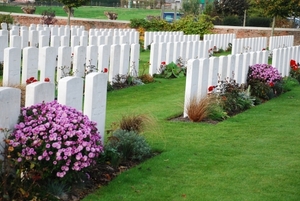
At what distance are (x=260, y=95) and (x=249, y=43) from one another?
12075 millimetres

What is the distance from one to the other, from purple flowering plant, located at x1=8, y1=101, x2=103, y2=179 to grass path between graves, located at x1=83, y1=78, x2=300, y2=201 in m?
0.43

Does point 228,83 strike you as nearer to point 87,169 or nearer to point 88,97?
point 88,97

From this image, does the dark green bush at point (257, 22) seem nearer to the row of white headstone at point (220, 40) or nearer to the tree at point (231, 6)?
the tree at point (231, 6)

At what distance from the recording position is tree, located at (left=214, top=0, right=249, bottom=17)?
43062 millimetres

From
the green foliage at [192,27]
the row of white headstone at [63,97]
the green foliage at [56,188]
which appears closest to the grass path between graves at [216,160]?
the green foliage at [56,188]

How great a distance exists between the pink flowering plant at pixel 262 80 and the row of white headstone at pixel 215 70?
16 centimetres

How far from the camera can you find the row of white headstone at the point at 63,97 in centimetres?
577

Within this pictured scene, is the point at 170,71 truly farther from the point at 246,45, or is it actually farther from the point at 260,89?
the point at 246,45

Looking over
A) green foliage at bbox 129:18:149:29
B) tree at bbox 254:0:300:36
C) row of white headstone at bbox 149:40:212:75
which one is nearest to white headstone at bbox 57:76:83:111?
row of white headstone at bbox 149:40:212:75

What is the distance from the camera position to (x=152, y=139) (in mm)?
8602

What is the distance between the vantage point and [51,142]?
5.80 meters

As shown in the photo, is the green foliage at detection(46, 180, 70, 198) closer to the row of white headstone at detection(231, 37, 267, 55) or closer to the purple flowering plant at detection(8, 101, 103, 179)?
the purple flowering plant at detection(8, 101, 103, 179)

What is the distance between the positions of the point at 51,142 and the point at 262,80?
838 cm

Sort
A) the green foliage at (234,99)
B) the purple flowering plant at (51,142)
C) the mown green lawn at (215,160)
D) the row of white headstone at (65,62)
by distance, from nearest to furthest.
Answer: the purple flowering plant at (51,142) < the mown green lawn at (215,160) < the row of white headstone at (65,62) < the green foliage at (234,99)
